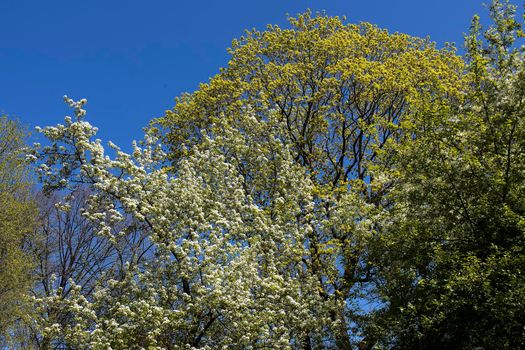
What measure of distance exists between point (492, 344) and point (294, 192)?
849 cm

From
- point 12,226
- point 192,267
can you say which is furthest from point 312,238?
point 12,226

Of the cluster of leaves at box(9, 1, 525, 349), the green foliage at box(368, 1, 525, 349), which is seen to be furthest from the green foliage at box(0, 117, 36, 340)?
the green foliage at box(368, 1, 525, 349)

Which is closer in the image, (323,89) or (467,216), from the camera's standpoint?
(467,216)

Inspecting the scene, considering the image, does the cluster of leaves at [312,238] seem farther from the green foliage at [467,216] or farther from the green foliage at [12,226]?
the green foliage at [12,226]

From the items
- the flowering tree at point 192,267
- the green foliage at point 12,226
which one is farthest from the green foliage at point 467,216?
the green foliage at point 12,226

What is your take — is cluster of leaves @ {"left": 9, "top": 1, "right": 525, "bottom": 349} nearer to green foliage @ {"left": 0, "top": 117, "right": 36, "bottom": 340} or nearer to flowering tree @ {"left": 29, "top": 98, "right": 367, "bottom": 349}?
flowering tree @ {"left": 29, "top": 98, "right": 367, "bottom": 349}

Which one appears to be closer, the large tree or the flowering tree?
the flowering tree

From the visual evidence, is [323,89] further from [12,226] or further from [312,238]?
[12,226]

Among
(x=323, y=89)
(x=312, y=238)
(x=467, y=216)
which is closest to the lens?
(x=467, y=216)

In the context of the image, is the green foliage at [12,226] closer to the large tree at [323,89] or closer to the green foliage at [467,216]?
the large tree at [323,89]

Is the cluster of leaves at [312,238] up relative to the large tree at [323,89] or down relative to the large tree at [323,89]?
down

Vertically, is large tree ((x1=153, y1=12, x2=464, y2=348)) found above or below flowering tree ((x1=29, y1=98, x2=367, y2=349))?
above

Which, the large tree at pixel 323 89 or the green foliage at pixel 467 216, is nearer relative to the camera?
the green foliage at pixel 467 216

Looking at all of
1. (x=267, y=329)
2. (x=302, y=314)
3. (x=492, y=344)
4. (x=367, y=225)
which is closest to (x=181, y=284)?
(x=267, y=329)
